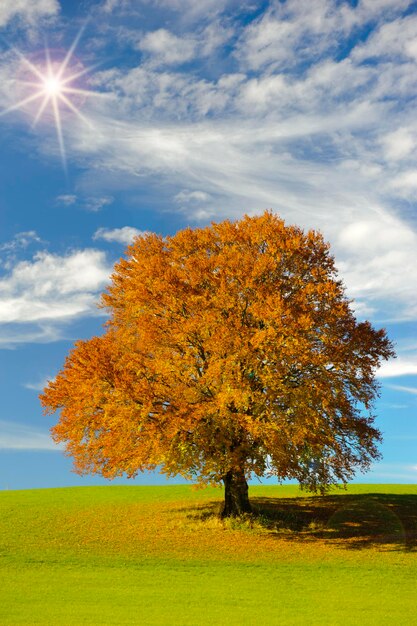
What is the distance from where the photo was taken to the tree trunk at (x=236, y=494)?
35.8 metres

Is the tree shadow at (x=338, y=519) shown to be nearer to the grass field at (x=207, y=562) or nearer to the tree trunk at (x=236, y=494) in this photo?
the grass field at (x=207, y=562)

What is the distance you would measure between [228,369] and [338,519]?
13.6m

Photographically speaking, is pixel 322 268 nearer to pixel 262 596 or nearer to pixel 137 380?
pixel 137 380

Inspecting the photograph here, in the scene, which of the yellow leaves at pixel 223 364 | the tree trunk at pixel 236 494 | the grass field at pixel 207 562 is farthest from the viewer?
the tree trunk at pixel 236 494

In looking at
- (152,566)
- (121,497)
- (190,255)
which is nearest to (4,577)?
(152,566)

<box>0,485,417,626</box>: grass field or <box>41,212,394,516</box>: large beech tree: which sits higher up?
<box>41,212,394,516</box>: large beech tree

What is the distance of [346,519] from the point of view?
125 ft

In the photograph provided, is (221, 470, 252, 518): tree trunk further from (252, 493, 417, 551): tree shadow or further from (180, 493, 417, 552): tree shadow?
(252, 493, 417, 551): tree shadow

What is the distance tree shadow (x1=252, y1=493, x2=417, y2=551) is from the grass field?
8 cm

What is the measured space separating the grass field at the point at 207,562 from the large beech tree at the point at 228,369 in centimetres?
340

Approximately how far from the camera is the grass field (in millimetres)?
21234

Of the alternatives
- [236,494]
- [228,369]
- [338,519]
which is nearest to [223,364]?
[228,369]

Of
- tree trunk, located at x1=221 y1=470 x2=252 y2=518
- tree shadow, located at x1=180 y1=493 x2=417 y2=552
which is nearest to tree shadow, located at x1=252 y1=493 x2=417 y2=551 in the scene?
tree shadow, located at x1=180 y1=493 x2=417 y2=552

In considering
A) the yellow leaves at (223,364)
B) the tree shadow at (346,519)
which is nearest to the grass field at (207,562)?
the tree shadow at (346,519)
